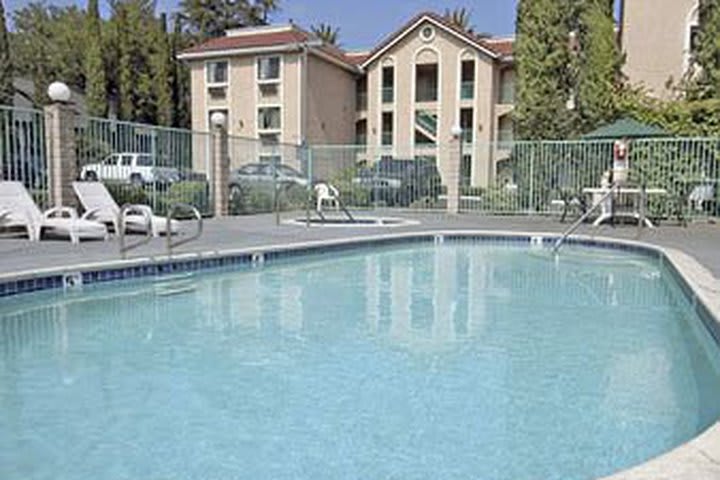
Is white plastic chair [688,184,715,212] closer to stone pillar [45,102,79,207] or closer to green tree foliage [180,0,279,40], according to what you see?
stone pillar [45,102,79,207]

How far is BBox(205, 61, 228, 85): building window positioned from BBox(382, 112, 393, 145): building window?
307 inches

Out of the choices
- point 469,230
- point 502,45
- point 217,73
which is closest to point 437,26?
point 502,45

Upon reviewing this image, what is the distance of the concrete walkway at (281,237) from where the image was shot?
8031 millimetres

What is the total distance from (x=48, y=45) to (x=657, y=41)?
113 ft

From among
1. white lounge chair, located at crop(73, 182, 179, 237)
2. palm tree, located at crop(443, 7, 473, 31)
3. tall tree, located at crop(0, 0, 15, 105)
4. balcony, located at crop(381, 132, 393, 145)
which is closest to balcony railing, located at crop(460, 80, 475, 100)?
balcony, located at crop(381, 132, 393, 145)

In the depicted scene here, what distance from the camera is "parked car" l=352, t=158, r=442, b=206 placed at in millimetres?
19688

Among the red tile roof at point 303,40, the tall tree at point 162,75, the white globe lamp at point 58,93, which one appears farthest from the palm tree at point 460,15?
the white globe lamp at point 58,93

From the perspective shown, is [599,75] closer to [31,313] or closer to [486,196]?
[486,196]

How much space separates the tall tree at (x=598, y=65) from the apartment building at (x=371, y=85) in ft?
26.8

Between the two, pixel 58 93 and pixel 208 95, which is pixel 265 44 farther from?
pixel 58 93

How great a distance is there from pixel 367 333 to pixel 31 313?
10.8 feet

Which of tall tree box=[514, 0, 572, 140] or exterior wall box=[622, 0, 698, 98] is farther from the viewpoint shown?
exterior wall box=[622, 0, 698, 98]

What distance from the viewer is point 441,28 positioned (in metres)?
29.1

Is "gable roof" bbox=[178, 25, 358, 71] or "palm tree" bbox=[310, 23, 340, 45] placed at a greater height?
"palm tree" bbox=[310, 23, 340, 45]
